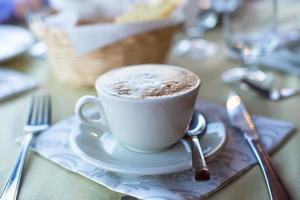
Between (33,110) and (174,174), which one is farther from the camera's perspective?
(33,110)

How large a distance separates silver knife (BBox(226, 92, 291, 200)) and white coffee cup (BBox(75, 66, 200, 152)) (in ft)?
0.29

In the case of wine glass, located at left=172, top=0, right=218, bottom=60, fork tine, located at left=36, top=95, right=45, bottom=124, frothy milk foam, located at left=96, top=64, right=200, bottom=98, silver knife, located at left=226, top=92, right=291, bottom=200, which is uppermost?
frothy milk foam, located at left=96, top=64, right=200, bottom=98

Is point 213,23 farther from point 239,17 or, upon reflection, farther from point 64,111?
point 64,111

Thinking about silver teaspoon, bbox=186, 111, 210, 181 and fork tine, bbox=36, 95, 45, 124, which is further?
fork tine, bbox=36, 95, 45, 124

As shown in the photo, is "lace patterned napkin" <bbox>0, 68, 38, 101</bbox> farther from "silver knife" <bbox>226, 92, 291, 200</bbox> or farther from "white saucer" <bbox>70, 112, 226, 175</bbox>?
"silver knife" <bbox>226, 92, 291, 200</bbox>

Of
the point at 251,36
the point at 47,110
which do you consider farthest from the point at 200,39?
the point at 47,110

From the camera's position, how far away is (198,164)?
0.41 m

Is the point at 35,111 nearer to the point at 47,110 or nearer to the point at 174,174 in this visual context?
the point at 47,110

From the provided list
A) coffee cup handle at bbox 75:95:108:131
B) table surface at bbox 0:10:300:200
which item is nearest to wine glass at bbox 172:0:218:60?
table surface at bbox 0:10:300:200

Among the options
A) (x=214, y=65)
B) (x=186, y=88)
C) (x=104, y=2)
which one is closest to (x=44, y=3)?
(x=104, y=2)

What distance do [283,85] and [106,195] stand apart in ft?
1.34

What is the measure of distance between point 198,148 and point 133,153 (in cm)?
8

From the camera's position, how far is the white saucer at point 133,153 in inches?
16.4

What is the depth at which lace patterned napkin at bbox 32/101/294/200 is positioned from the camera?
0.41 meters
